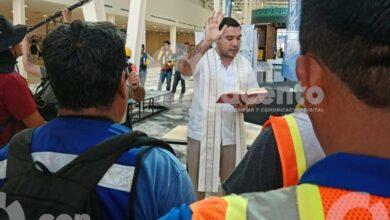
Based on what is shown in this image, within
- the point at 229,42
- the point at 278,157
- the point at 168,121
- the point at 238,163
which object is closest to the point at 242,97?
the point at 229,42

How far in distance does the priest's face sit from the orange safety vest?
2.33 meters

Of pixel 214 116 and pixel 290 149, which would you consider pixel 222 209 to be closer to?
pixel 290 149

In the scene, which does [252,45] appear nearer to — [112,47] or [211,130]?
[211,130]

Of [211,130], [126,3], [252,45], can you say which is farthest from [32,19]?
→ [211,130]

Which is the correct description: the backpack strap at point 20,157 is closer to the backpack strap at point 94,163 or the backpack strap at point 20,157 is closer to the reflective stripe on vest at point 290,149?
the backpack strap at point 94,163

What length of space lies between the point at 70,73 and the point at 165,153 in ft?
1.17

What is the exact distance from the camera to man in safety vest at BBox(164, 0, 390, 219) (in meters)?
0.53

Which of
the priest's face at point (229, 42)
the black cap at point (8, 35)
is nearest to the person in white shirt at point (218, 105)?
the priest's face at point (229, 42)

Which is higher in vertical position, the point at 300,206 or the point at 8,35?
the point at 8,35

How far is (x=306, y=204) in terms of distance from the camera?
0.53 metres

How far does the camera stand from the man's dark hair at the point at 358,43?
0.53 m

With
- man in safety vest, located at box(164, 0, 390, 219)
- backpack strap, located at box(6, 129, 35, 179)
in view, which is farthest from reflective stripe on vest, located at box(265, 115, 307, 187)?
backpack strap, located at box(6, 129, 35, 179)

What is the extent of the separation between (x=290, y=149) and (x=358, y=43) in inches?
13.2

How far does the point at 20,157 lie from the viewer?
3.66ft
